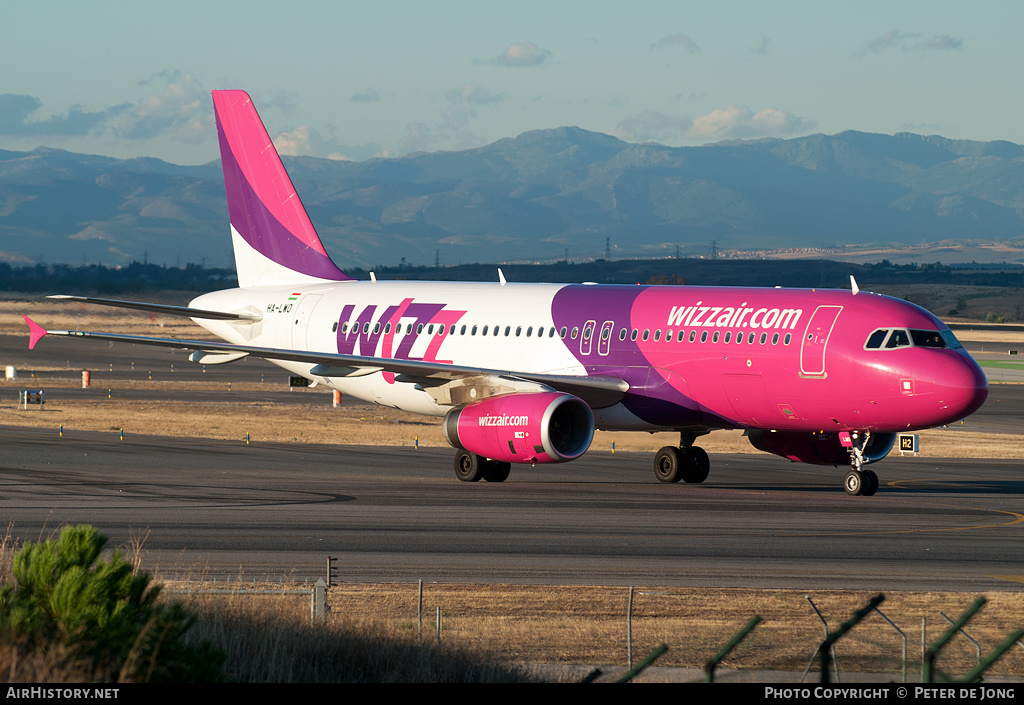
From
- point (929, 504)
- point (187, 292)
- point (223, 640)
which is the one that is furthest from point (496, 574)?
point (187, 292)

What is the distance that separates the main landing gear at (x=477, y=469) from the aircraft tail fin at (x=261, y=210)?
11521mm

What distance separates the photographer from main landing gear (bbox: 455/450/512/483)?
113 ft

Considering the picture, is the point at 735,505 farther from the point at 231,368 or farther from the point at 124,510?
the point at 231,368

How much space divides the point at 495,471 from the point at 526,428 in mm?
4225

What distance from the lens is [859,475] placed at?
32312 mm

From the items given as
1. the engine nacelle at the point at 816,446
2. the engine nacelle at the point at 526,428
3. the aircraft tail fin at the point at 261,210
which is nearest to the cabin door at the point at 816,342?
the engine nacelle at the point at 816,446

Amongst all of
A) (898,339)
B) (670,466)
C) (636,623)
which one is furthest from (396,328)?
(636,623)

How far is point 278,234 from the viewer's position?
4428cm

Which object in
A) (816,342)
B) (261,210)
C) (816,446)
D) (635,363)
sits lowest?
(816,446)

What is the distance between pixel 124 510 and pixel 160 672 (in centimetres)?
1795

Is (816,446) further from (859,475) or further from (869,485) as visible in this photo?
(869,485)

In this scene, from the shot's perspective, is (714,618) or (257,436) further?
(257,436)

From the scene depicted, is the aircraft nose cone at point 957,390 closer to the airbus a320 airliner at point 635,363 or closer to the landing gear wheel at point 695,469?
the airbus a320 airliner at point 635,363

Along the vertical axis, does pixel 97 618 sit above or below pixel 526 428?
below
